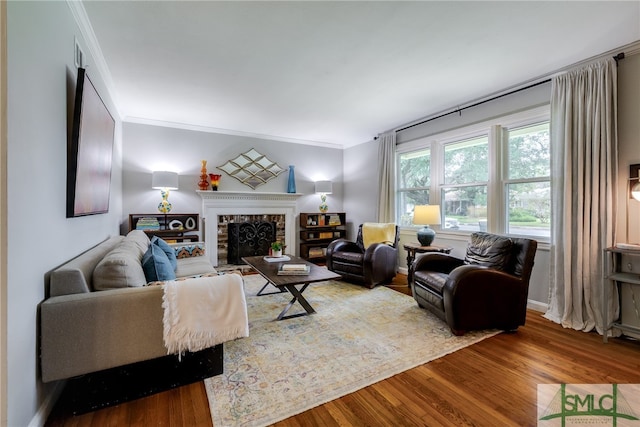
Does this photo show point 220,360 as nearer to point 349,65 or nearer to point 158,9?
point 158,9

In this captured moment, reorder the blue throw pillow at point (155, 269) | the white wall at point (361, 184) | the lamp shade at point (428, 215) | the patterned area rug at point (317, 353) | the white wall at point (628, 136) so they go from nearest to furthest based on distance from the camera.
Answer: the patterned area rug at point (317, 353), the blue throw pillow at point (155, 269), the white wall at point (628, 136), the lamp shade at point (428, 215), the white wall at point (361, 184)

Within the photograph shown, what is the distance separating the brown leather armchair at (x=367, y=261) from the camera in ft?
12.9

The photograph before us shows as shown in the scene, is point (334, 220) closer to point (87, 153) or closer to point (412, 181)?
point (412, 181)

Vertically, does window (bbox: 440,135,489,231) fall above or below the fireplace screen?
above

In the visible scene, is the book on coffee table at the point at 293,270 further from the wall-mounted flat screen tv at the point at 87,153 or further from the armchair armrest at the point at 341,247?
the wall-mounted flat screen tv at the point at 87,153

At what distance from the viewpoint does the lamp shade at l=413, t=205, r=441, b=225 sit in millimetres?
3752

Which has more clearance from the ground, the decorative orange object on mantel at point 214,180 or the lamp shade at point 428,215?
the decorative orange object on mantel at point 214,180

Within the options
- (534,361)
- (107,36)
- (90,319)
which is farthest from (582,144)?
(107,36)

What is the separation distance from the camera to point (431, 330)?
2.65 meters

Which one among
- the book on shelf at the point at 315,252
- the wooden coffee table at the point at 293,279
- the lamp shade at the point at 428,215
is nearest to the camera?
the wooden coffee table at the point at 293,279

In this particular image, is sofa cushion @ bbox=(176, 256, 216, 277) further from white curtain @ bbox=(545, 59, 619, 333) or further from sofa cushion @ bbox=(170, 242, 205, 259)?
white curtain @ bbox=(545, 59, 619, 333)

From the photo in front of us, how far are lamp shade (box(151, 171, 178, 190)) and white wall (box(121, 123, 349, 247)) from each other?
368mm

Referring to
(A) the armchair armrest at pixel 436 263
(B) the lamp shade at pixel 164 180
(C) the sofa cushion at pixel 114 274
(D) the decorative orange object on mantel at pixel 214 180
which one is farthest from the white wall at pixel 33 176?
(A) the armchair armrest at pixel 436 263

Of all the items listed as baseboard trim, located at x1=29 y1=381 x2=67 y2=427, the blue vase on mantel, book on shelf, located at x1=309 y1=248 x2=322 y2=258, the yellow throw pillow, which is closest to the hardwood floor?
baseboard trim, located at x1=29 y1=381 x2=67 y2=427
